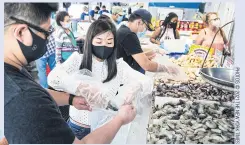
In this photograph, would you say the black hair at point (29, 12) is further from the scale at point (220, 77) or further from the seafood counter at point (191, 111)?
the scale at point (220, 77)

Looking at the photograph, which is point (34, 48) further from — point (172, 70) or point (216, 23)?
point (216, 23)

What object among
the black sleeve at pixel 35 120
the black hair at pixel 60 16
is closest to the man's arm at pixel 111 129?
the black sleeve at pixel 35 120

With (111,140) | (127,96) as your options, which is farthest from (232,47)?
(111,140)

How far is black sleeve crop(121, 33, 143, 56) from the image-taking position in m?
2.08

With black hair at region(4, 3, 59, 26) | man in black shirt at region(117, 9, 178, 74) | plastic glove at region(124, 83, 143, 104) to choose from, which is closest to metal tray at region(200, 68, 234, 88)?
man in black shirt at region(117, 9, 178, 74)

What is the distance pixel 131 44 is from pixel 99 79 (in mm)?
321

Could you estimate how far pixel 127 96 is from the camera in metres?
2.11

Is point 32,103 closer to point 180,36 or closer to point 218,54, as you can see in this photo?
point 180,36

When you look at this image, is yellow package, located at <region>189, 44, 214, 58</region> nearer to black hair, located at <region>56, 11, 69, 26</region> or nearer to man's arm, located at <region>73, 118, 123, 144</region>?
man's arm, located at <region>73, 118, 123, 144</region>

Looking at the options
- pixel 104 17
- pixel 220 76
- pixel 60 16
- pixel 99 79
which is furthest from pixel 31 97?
pixel 220 76

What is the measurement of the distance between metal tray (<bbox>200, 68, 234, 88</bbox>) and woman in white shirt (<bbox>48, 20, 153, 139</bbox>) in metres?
0.38

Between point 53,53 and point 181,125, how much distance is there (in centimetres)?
99

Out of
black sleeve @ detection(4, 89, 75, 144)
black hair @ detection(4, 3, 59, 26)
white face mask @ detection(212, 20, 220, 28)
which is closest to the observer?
black sleeve @ detection(4, 89, 75, 144)

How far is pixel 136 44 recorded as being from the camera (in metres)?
2.09
